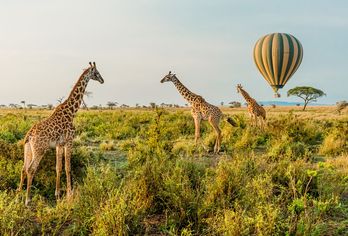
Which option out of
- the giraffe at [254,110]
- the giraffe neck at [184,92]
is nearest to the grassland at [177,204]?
the giraffe neck at [184,92]

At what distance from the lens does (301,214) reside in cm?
498

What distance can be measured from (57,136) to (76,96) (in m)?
1.19

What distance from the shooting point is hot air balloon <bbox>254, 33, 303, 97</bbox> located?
34.9m

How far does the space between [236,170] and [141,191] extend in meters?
1.42

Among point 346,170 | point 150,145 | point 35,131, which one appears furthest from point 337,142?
point 35,131

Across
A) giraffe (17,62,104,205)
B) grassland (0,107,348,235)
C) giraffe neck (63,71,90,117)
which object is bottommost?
grassland (0,107,348,235)

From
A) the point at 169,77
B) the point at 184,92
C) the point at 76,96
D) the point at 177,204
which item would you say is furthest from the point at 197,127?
the point at 177,204

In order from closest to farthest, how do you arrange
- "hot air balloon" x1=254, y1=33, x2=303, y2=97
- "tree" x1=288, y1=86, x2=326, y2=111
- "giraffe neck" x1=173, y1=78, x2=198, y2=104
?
"giraffe neck" x1=173, y1=78, x2=198, y2=104, "hot air balloon" x1=254, y1=33, x2=303, y2=97, "tree" x1=288, y1=86, x2=326, y2=111

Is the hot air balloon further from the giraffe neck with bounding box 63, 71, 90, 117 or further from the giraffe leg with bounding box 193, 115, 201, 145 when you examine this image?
the giraffe neck with bounding box 63, 71, 90, 117

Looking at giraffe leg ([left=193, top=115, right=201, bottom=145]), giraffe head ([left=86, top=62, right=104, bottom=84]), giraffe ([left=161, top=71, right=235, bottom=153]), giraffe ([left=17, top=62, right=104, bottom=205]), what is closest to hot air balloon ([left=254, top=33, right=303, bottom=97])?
giraffe ([left=161, top=71, right=235, bottom=153])

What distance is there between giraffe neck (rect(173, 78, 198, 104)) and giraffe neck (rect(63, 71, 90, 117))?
611 cm

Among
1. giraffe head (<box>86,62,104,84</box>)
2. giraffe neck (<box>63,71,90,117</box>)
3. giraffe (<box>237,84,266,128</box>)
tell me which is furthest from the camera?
giraffe (<box>237,84,266,128</box>)

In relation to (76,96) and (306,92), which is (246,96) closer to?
(76,96)

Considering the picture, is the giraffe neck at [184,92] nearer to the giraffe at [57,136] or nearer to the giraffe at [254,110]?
the giraffe at [254,110]
